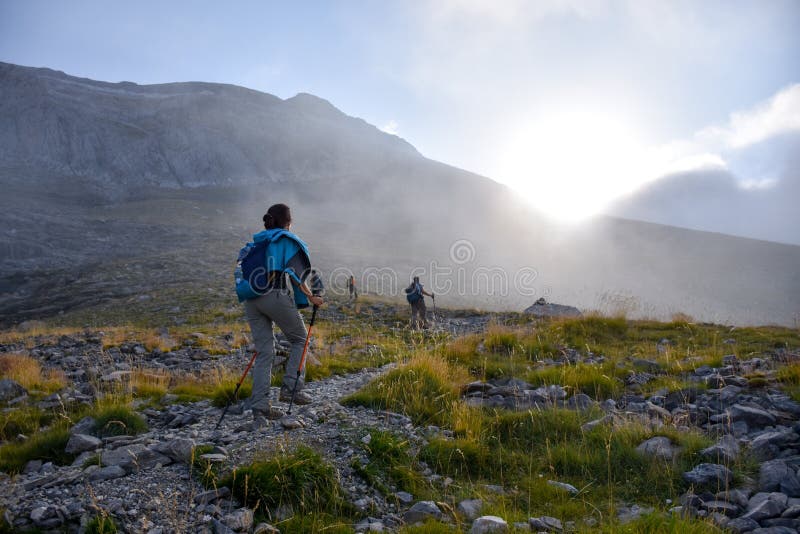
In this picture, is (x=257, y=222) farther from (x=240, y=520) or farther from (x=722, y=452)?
(x=722, y=452)

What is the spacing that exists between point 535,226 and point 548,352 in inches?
3642

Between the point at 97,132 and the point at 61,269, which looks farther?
the point at 97,132

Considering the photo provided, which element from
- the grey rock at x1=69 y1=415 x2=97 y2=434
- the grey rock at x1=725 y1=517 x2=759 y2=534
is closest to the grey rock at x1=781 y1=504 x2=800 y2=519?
the grey rock at x1=725 y1=517 x2=759 y2=534

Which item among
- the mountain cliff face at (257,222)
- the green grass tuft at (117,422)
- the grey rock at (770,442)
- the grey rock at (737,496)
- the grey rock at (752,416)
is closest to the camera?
the grey rock at (737,496)

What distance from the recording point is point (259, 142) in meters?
125

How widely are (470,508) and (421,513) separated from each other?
0.44m

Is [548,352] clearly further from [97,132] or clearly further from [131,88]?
[131,88]

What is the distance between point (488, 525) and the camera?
3438 millimetres

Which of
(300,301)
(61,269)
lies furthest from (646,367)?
(61,269)

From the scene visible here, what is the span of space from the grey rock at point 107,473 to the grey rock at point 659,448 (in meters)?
5.15

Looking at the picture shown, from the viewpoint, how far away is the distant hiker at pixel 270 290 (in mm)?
6027

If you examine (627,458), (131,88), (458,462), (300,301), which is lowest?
(458,462)

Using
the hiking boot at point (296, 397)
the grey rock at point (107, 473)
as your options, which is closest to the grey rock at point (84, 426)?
the grey rock at point (107, 473)

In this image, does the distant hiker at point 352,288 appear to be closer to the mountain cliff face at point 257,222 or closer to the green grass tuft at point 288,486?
the mountain cliff face at point 257,222
